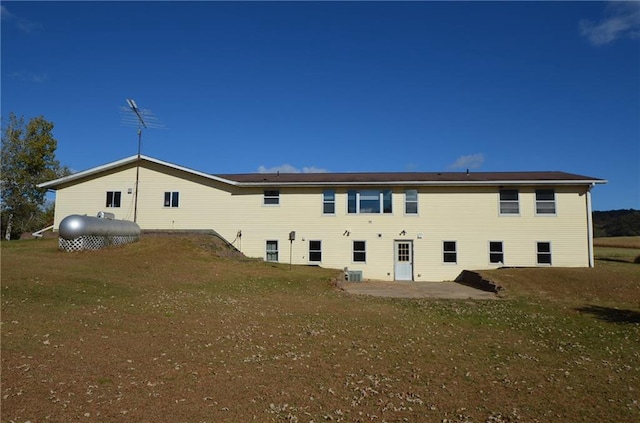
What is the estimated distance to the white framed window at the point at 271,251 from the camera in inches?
1019

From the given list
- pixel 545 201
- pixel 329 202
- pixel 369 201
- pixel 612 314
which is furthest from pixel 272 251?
pixel 612 314

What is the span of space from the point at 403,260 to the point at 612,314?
1259 cm

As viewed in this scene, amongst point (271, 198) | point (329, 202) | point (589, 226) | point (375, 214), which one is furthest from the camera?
point (271, 198)

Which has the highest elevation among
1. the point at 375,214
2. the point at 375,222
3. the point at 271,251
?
the point at 375,214

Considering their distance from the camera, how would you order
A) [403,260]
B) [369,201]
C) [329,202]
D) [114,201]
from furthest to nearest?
[114,201], [329,202], [369,201], [403,260]

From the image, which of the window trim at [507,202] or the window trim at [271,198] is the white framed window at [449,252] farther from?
the window trim at [271,198]

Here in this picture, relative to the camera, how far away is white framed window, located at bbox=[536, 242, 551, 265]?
24500mm

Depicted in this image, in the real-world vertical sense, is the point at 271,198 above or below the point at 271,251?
above

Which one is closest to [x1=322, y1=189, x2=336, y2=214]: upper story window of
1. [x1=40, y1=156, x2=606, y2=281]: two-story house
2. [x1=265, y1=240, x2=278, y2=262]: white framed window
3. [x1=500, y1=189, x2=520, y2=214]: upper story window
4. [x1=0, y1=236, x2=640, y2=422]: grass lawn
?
[x1=40, y1=156, x2=606, y2=281]: two-story house

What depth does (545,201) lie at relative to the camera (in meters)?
24.9

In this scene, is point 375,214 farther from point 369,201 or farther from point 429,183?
point 429,183

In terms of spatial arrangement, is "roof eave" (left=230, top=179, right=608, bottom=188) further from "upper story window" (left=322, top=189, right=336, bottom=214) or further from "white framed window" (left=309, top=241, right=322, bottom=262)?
"white framed window" (left=309, top=241, right=322, bottom=262)

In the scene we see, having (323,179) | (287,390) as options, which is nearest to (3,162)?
(323,179)

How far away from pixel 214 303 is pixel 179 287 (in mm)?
2635
